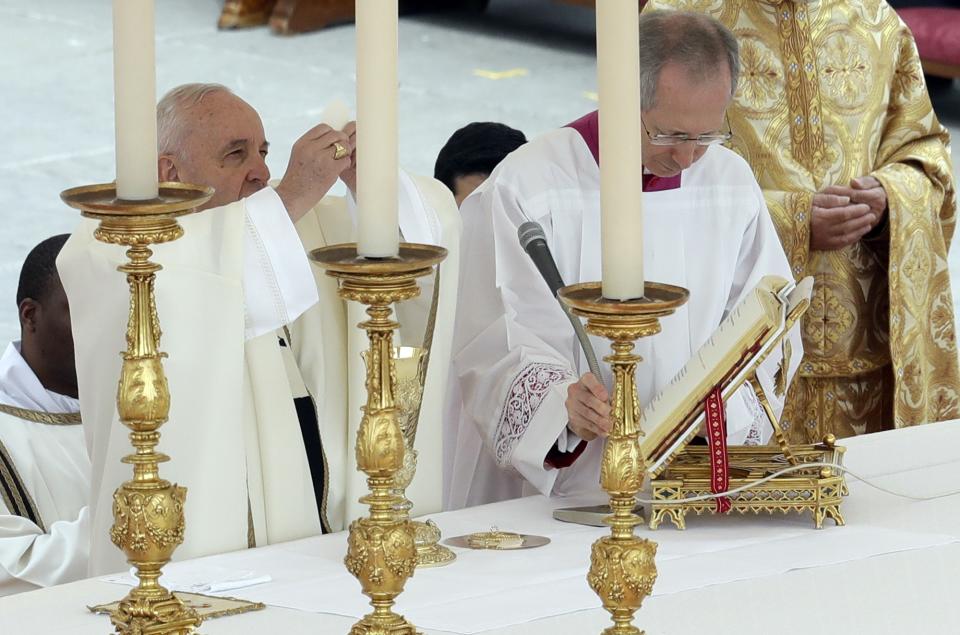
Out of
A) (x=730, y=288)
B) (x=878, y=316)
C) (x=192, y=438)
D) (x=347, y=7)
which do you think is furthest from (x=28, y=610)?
(x=347, y=7)

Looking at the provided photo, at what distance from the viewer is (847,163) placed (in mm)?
4145

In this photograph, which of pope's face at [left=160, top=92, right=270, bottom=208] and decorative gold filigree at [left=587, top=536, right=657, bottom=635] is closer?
decorative gold filigree at [left=587, top=536, right=657, bottom=635]

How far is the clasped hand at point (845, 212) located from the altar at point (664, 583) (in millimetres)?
1339

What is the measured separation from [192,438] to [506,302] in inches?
25.5

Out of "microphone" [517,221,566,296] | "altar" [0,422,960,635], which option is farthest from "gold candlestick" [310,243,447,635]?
"microphone" [517,221,566,296]

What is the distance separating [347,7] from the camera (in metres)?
11.7

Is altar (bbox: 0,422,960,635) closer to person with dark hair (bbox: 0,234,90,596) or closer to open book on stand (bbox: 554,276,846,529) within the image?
open book on stand (bbox: 554,276,846,529)

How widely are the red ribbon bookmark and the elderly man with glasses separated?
0.28 metres

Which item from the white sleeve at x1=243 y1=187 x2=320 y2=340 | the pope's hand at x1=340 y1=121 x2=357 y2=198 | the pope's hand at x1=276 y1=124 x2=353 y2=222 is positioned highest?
the pope's hand at x1=340 y1=121 x2=357 y2=198

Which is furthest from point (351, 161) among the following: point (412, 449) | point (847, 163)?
point (847, 163)

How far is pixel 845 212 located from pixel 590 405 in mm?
1579

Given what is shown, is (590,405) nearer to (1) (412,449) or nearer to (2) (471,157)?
(1) (412,449)

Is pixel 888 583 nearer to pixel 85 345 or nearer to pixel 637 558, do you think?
pixel 637 558

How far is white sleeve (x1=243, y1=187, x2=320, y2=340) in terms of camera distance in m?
2.71
